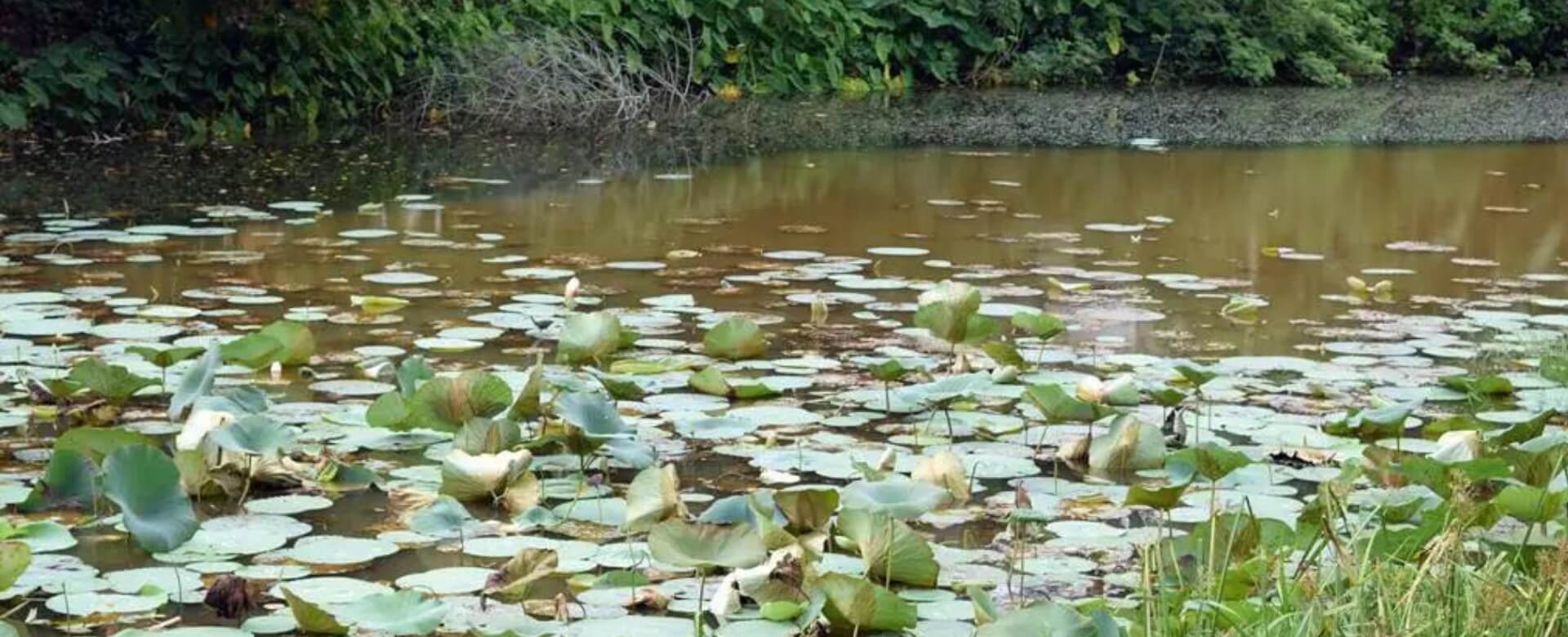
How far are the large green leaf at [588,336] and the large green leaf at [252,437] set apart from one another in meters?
1.09

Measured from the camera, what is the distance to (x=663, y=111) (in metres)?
11.2

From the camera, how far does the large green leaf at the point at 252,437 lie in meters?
3.09

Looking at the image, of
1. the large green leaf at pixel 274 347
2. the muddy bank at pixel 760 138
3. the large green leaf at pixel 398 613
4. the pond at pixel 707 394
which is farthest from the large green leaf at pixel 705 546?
the muddy bank at pixel 760 138

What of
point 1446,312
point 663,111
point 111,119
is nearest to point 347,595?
point 1446,312

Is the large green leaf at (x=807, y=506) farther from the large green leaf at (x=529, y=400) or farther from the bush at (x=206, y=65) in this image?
the bush at (x=206, y=65)

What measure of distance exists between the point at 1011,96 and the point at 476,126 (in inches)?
159

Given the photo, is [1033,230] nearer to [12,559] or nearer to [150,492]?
[150,492]

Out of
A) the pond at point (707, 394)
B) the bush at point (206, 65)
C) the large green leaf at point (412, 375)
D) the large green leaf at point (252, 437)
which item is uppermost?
the bush at point (206, 65)

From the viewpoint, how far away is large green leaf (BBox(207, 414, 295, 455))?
3.09 meters

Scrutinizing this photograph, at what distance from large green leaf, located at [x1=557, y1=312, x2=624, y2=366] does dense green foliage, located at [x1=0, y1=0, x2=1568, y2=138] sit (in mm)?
5082

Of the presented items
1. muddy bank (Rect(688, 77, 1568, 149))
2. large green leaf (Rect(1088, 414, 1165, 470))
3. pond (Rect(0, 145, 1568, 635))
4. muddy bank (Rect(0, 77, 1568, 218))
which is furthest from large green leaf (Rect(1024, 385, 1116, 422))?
muddy bank (Rect(688, 77, 1568, 149))

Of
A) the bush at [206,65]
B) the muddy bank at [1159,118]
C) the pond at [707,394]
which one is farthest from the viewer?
the muddy bank at [1159,118]

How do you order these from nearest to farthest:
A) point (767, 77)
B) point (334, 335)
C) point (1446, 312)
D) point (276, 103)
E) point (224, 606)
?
point (224, 606), point (334, 335), point (1446, 312), point (276, 103), point (767, 77)

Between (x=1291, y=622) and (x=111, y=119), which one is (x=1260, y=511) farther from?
(x=111, y=119)
